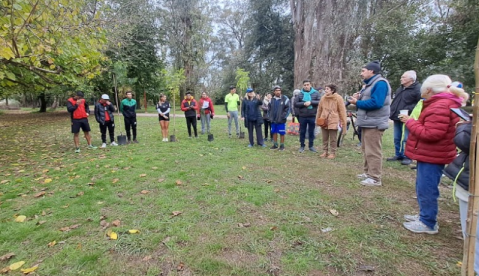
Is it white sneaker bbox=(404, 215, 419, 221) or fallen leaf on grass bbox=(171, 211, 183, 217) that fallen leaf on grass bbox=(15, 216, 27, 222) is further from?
white sneaker bbox=(404, 215, 419, 221)

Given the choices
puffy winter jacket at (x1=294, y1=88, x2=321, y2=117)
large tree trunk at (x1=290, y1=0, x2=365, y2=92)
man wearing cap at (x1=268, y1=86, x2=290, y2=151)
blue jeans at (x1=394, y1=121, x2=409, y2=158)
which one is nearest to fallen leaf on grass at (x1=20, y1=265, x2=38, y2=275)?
man wearing cap at (x1=268, y1=86, x2=290, y2=151)

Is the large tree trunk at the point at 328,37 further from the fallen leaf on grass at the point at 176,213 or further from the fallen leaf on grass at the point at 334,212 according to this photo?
the fallen leaf on grass at the point at 176,213

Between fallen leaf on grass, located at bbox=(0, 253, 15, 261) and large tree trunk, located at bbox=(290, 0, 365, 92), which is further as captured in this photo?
large tree trunk, located at bbox=(290, 0, 365, 92)

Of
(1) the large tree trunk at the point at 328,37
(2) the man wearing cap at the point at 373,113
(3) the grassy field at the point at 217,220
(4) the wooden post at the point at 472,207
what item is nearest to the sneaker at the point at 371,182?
(2) the man wearing cap at the point at 373,113

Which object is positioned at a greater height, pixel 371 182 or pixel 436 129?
pixel 436 129

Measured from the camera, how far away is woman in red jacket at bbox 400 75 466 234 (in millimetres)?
2701

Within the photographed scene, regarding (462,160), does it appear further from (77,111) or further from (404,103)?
(77,111)

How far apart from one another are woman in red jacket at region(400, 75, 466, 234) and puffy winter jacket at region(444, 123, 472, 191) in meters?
0.57

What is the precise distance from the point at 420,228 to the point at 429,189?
22.0 inches

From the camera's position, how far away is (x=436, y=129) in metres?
2.74

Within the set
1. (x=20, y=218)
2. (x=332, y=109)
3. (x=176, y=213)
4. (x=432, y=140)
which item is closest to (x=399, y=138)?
(x=332, y=109)

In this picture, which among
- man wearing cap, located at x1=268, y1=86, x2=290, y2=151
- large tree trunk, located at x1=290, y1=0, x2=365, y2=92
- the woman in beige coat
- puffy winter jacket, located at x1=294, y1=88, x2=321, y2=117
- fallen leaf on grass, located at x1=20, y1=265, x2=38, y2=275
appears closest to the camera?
fallen leaf on grass, located at x1=20, y1=265, x2=38, y2=275

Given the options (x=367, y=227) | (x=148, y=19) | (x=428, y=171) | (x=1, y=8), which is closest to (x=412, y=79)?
(x=428, y=171)

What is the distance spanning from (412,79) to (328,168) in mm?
2651
